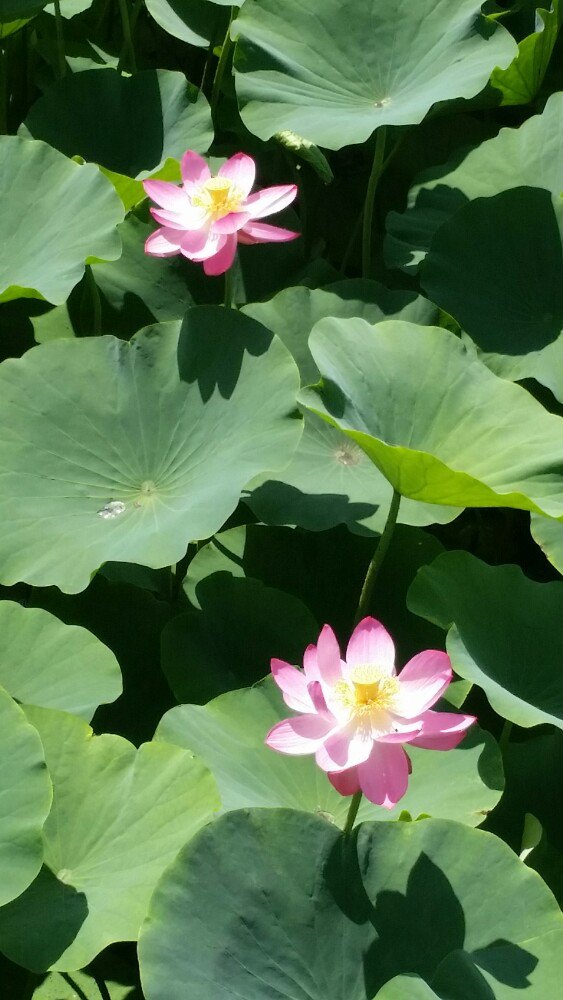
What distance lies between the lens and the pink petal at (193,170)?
161cm

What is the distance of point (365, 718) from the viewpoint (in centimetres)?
98

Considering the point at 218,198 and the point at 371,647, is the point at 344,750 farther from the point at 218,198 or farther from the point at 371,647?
the point at 218,198

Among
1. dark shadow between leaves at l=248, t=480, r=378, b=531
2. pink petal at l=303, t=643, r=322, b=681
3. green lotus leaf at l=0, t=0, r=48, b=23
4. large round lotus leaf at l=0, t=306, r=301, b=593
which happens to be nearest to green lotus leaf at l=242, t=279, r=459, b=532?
dark shadow between leaves at l=248, t=480, r=378, b=531

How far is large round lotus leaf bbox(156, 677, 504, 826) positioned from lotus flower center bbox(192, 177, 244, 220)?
678 mm

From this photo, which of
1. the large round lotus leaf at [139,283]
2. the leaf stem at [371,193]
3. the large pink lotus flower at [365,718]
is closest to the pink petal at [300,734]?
the large pink lotus flower at [365,718]

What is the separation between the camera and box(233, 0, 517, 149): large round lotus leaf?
182 cm

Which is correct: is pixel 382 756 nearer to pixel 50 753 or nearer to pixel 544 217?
pixel 50 753

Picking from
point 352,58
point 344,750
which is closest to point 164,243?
point 352,58

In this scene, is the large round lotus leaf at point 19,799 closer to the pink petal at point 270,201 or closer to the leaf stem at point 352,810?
the leaf stem at point 352,810

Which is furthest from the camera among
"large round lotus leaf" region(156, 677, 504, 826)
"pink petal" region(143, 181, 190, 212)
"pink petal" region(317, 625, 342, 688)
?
"pink petal" region(143, 181, 190, 212)

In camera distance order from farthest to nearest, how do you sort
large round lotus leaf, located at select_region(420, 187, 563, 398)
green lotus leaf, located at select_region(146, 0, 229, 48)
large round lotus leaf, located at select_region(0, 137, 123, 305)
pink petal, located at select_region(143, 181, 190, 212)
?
1. green lotus leaf, located at select_region(146, 0, 229, 48)
2. large round lotus leaf, located at select_region(420, 187, 563, 398)
3. large round lotus leaf, located at select_region(0, 137, 123, 305)
4. pink petal, located at select_region(143, 181, 190, 212)

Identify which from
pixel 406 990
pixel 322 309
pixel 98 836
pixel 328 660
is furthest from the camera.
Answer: pixel 322 309

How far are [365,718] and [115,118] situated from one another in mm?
1584

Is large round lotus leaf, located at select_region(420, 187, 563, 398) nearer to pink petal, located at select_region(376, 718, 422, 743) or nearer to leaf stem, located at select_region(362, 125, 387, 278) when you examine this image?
leaf stem, located at select_region(362, 125, 387, 278)
